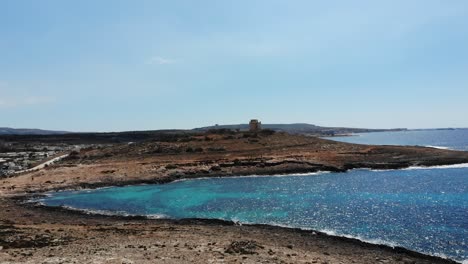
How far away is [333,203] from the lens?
40.9 metres

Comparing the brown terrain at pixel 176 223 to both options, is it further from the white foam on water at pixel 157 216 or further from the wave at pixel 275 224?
the white foam on water at pixel 157 216

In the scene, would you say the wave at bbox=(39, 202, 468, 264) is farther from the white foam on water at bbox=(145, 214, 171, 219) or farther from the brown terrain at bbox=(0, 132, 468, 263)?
the brown terrain at bbox=(0, 132, 468, 263)

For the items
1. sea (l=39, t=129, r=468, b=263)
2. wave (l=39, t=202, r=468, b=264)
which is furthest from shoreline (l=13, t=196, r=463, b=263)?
sea (l=39, t=129, r=468, b=263)

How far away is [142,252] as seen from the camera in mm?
21734

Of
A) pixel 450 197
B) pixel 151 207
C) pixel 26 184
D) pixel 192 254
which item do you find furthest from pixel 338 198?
pixel 26 184

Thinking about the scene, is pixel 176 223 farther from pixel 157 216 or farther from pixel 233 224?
pixel 157 216

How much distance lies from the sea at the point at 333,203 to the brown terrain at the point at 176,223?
318 centimetres

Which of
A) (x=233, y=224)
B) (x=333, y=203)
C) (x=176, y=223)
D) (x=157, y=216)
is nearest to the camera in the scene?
(x=233, y=224)

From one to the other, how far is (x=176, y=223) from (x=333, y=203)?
15942 mm

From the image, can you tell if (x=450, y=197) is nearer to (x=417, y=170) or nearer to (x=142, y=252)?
(x=417, y=170)

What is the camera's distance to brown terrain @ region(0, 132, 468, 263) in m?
21.5

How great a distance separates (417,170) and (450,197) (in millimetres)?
25659

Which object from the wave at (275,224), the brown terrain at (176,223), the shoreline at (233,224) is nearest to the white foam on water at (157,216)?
the wave at (275,224)

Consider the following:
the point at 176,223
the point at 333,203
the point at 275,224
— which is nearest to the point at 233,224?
the point at 275,224
